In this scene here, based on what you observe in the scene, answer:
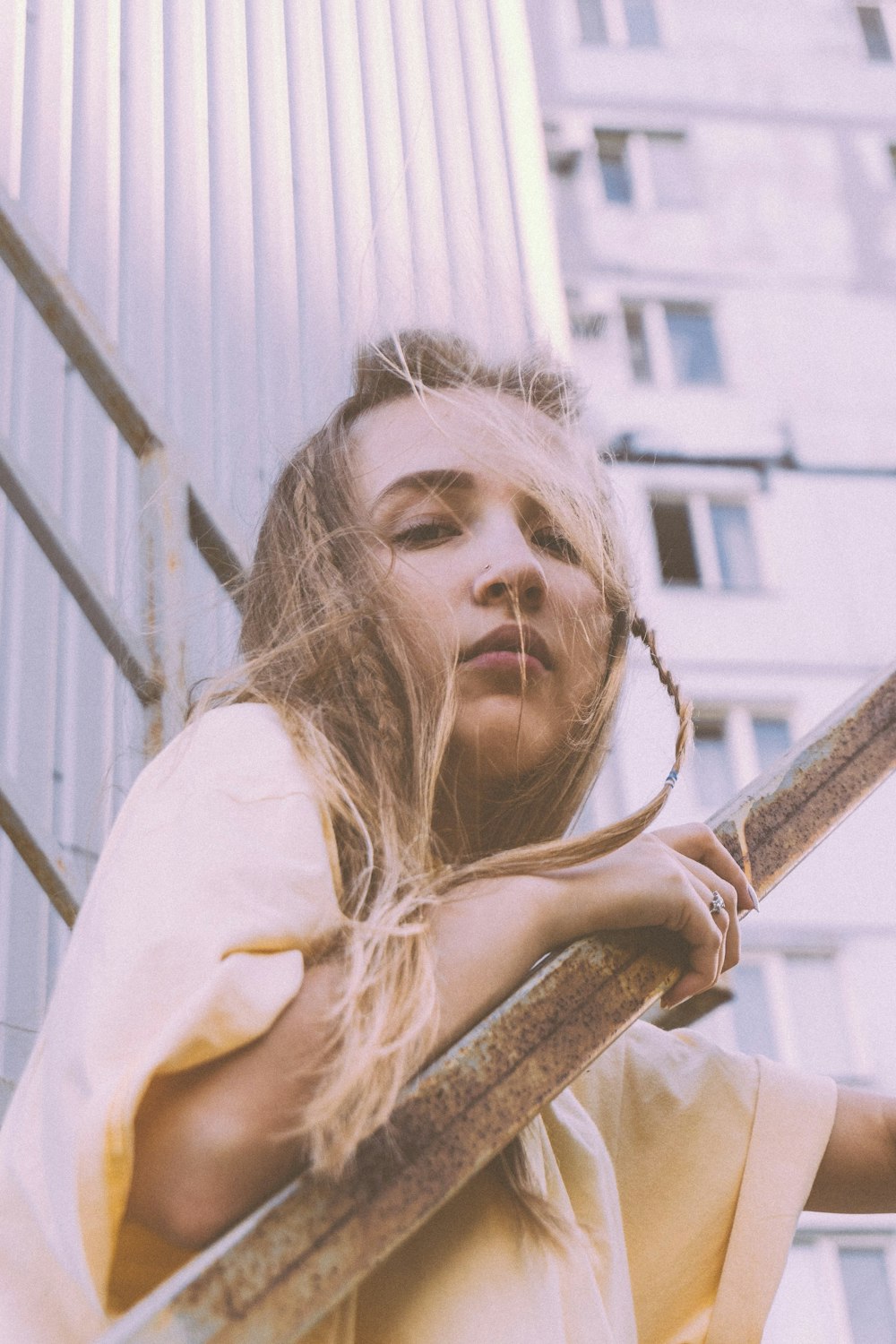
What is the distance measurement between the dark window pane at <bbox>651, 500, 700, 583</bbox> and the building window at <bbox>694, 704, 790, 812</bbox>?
0.96 metres

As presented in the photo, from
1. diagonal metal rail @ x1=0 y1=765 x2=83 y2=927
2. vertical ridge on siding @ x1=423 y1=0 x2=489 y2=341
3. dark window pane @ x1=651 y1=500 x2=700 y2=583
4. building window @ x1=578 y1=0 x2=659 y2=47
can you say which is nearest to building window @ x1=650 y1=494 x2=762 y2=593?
dark window pane @ x1=651 y1=500 x2=700 y2=583

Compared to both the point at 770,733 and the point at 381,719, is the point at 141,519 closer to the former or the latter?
the point at 381,719

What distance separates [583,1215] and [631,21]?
11.8m

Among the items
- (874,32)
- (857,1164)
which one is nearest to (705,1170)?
(857,1164)

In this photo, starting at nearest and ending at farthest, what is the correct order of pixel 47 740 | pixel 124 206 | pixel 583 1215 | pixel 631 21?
1. pixel 583 1215
2. pixel 47 740
3. pixel 124 206
4. pixel 631 21

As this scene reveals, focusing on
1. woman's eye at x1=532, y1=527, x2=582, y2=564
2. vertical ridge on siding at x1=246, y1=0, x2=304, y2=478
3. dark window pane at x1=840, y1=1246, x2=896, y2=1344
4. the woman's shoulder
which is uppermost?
vertical ridge on siding at x1=246, y1=0, x2=304, y2=478

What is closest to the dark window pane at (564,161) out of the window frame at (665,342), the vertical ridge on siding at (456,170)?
the window frame at (665,342)

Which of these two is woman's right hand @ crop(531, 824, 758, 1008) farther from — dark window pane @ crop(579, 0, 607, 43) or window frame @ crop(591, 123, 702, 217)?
dark window pane @ crop(579, 0, 607, 43)

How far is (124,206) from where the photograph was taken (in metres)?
1.37

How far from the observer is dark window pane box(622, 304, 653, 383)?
33.2ft

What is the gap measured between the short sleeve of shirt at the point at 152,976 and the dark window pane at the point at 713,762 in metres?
8.57

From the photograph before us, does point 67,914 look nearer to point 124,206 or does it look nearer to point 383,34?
point 124,206

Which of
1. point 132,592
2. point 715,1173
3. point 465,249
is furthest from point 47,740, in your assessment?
point 465,249

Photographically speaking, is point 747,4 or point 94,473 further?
point 747,4
